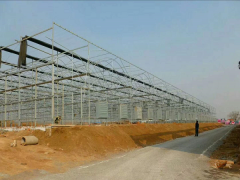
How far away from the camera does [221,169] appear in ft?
31.9

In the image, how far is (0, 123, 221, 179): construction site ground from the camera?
10359 mm

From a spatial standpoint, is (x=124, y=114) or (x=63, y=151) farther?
(x=124, y=114)

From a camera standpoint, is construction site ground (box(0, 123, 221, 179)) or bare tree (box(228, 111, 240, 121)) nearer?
→ construction site ground (box(0, 123, 221, 179))

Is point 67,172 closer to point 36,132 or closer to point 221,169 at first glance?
point 221,169

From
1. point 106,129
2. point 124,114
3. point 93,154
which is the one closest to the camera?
point 93,154

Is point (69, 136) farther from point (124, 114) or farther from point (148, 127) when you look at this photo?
point (148, 127)

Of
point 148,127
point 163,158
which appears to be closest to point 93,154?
point 163,158

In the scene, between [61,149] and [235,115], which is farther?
[235,115]

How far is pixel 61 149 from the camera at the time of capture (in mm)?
14953

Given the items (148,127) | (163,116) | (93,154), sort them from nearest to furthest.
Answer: (93,154)
(148,127)
(163,116)

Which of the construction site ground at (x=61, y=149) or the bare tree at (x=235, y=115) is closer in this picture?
the construction site ground at (x=61, y=149)

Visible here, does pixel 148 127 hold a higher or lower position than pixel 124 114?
lower

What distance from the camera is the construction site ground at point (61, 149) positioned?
34.0 feet

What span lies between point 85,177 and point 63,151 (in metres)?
6.43
